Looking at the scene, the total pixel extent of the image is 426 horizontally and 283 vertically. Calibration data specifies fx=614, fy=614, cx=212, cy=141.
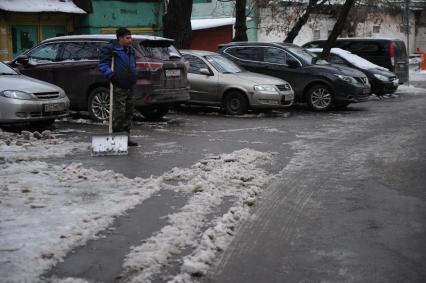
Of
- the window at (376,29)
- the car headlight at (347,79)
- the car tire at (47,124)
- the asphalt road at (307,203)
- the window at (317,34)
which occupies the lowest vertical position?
the asphalt road at (307,203)

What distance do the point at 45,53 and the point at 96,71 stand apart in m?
1.66

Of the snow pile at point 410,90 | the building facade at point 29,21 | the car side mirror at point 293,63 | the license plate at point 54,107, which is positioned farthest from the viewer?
the snow pile at point 410,90

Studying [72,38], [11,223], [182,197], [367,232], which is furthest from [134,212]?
[72,38]

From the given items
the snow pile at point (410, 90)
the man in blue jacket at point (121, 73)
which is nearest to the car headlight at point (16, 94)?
the man in blue jacket at point (121, 73)

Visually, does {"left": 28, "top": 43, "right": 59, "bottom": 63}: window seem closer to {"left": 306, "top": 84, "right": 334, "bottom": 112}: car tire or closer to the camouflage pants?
the camouflage pants

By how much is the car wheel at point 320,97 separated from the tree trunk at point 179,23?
427cm

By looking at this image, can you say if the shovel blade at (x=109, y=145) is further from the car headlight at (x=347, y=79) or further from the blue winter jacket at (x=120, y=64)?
the car headlight at (x=347, y=79)

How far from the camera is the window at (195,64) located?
15.4 m

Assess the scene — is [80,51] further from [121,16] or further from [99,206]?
[121,16]

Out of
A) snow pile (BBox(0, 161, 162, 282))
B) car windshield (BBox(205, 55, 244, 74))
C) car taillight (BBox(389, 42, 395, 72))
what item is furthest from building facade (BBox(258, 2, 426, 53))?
snow pile (BBox(0, 161, 162, 282))

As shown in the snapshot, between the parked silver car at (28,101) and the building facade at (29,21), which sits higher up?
the building facade at (29,21)

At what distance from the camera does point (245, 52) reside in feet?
57.3

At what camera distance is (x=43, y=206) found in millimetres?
6195

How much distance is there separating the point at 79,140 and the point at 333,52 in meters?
12.5
